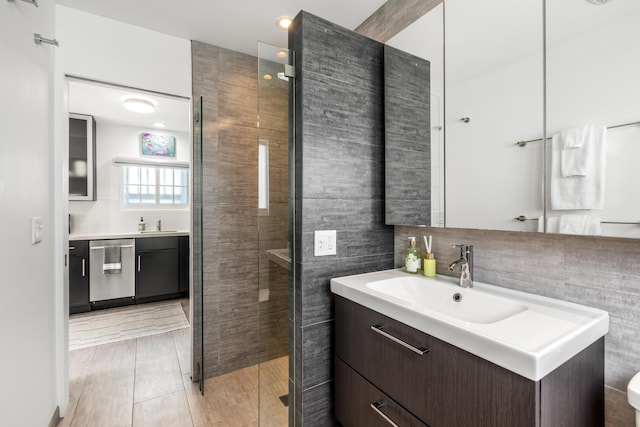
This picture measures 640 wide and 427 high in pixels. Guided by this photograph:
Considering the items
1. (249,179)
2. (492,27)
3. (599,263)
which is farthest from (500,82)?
(249,179)

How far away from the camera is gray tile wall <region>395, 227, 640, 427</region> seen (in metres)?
0.89

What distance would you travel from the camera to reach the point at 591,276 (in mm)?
970

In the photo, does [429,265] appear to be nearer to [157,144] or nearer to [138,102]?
[138,102]

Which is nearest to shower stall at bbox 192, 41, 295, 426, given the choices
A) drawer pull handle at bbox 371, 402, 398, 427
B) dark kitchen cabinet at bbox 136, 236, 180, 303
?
drawer pull handle at bbox 371, 402, 398, 427

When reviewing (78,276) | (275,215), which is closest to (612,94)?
(275,215)

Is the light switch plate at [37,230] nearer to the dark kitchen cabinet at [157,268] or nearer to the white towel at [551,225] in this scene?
the white towel at [551,225]

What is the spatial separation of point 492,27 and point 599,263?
0.98m

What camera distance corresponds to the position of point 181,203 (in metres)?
4.77

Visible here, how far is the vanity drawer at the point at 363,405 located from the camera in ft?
3.31

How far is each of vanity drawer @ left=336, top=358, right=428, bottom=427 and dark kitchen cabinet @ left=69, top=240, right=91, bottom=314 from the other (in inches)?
151

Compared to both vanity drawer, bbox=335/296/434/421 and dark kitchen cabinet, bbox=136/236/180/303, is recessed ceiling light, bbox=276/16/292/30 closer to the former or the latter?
vanity drawer, bbox=335/296/434/421

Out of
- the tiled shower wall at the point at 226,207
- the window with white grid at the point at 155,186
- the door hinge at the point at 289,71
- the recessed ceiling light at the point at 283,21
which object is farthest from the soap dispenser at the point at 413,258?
the window with white grid at the point at 155,186

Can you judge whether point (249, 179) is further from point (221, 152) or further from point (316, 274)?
point (316, 274)

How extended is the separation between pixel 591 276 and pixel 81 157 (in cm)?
517
